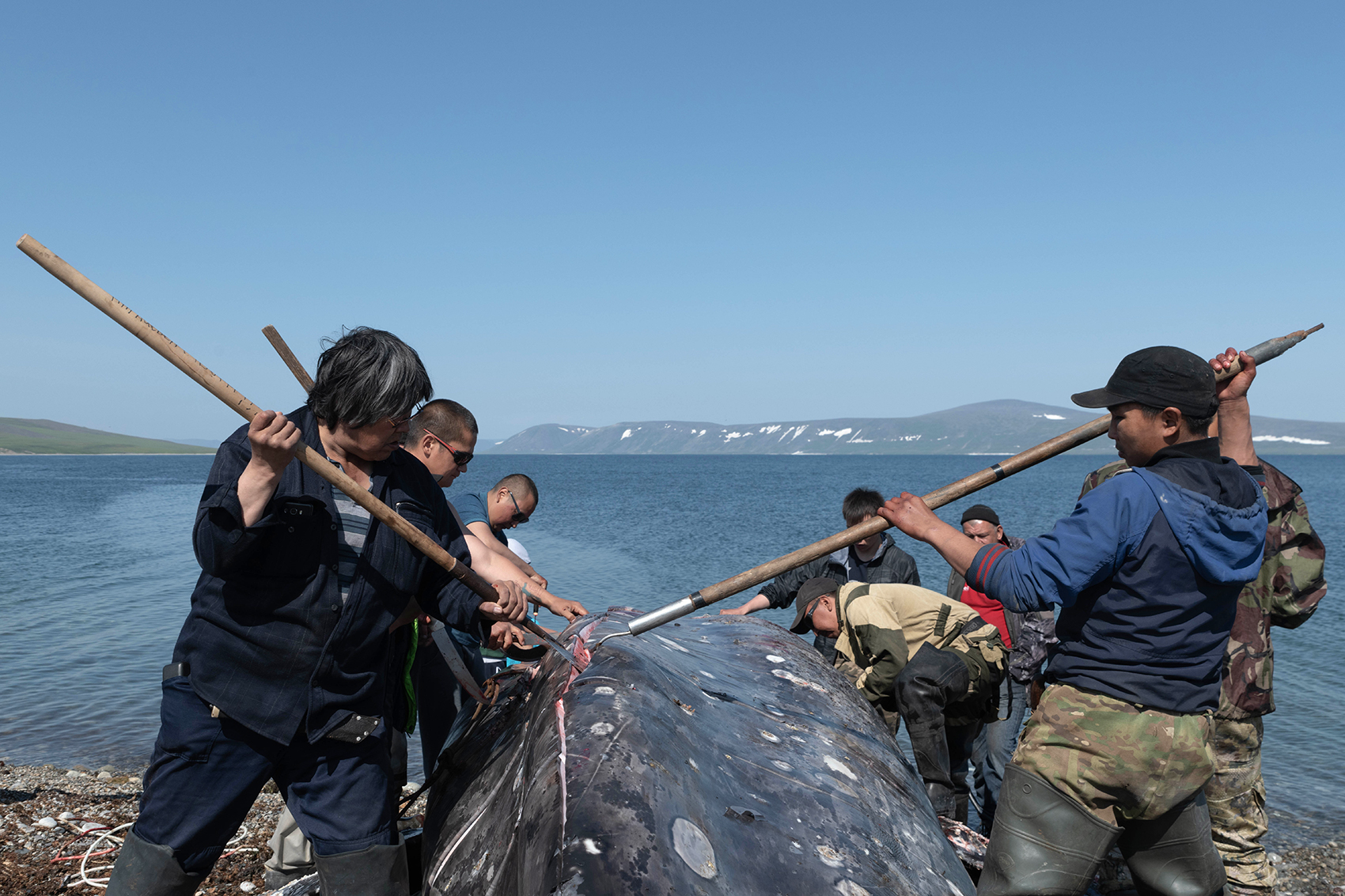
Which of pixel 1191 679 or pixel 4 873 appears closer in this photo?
pixel 1191 679

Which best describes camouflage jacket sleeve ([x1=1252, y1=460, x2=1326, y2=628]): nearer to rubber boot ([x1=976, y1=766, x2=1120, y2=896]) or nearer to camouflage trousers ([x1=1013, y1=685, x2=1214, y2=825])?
camouflage trousers ([x1=1013, y1=685, x2=1214, y2=825])

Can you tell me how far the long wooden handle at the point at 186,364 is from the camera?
263 centimetres

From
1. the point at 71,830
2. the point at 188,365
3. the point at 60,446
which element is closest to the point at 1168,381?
the point at 188,365

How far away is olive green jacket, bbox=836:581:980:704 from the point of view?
16.1ft

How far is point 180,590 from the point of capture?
62.1ft

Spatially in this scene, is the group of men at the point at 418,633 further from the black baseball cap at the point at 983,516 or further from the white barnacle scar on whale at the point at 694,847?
the black baseball cap at the point at 983,516

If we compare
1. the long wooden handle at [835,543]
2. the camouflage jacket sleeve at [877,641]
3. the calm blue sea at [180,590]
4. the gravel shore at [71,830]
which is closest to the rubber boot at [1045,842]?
the long wooden handle at [835,543]

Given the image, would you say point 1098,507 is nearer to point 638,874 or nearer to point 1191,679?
point 1191,679

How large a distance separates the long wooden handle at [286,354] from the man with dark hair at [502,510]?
7.45ft

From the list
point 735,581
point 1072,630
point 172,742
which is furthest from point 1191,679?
point 172,742

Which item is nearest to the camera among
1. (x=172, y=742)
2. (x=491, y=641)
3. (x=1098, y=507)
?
(x=172, y=742)

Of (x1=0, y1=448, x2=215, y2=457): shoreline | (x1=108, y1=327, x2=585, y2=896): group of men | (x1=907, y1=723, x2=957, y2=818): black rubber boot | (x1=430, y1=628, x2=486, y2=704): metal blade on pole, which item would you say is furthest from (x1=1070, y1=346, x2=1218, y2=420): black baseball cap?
(x1=0, y1=448, x2=215, y2=457): shoreline

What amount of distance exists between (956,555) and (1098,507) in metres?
0.50

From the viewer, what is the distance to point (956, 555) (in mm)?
3131
